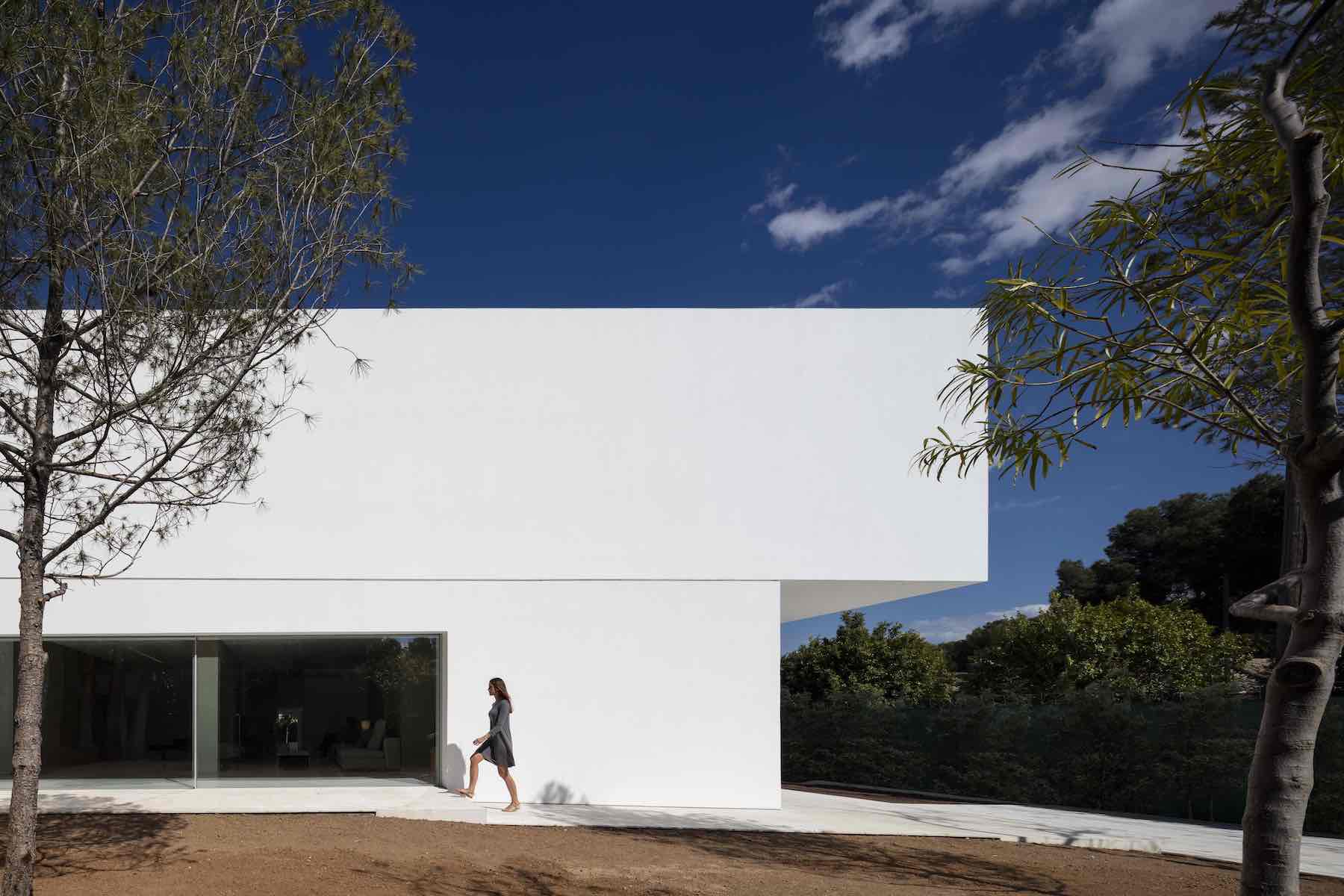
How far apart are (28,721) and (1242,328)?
7375 millimetres

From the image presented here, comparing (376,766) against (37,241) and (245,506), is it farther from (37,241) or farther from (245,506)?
(37,241)

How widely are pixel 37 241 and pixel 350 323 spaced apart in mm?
4896

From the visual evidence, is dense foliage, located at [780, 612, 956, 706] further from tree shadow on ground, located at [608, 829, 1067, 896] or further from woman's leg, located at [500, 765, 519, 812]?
woman's leg, located at [500, 765, 519, 812]

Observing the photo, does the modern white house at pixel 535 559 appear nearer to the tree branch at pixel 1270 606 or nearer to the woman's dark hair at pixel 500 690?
the woman's dark hair at pixel 500 690

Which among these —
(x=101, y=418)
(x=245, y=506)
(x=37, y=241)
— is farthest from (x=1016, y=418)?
(x=245, y=506)

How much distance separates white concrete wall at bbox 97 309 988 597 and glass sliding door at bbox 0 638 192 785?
5.71 feet

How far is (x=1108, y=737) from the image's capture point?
13.8 m

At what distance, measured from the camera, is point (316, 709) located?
35.5 ft

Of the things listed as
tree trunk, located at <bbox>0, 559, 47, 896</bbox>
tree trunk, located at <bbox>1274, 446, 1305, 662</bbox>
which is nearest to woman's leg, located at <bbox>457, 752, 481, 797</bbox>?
tree trunk, located at <bbox>0, 559, 47, 896</bbox>

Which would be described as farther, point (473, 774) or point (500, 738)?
point (473, 774)

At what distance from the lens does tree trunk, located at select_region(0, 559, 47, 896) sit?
18.8 feet

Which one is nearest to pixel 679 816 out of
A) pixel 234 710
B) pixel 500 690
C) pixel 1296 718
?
pixel 500 690

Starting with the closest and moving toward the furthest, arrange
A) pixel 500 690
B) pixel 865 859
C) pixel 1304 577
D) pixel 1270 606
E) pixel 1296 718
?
pixel 1296 718 → pixel 1304 577 → pixel 1270 606 → pixel 865 859 → pixel 500 690

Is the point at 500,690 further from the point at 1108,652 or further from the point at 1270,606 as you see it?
the point at 1108,652
